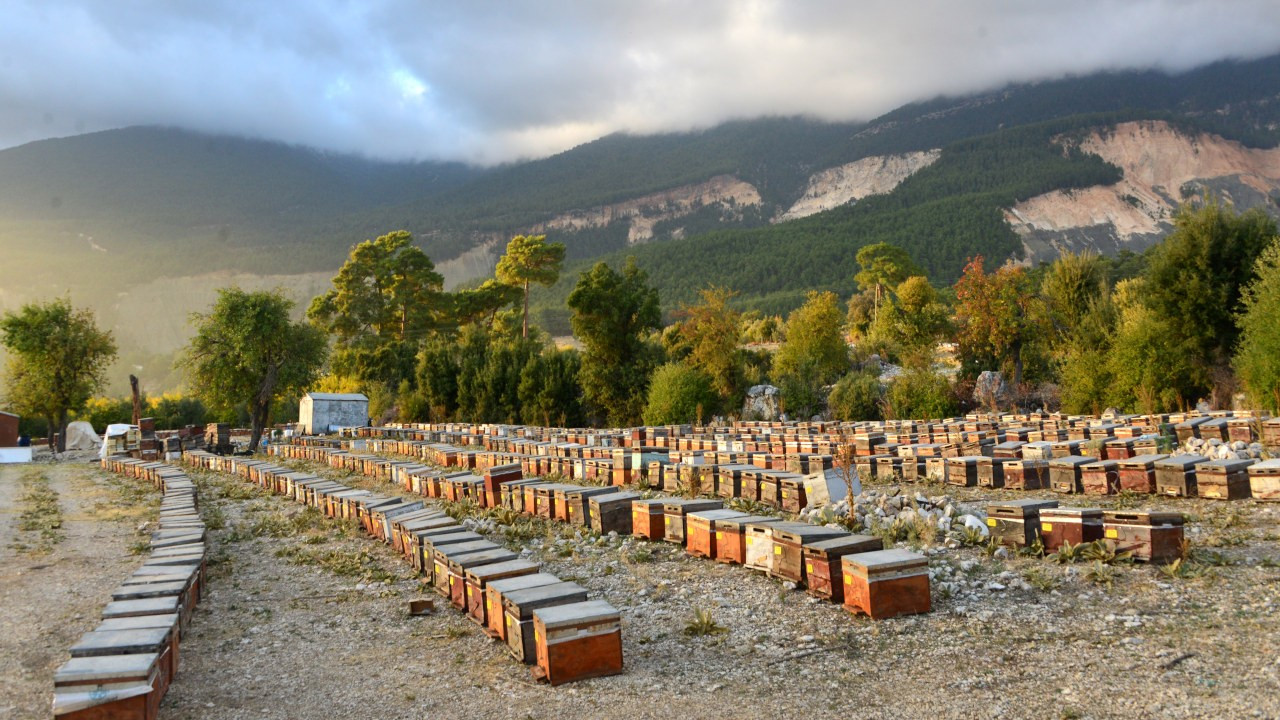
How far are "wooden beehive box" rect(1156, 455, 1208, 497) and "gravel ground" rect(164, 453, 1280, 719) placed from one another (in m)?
2.07

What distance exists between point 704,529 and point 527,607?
11.4 ft

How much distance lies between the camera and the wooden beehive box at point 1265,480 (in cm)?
1106

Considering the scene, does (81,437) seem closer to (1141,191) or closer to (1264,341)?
(1264,341)

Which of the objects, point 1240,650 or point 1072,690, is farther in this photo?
point 1240,650

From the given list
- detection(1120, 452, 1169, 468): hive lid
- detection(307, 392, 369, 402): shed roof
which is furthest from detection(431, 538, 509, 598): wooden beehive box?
detection(307, 392, 369, 402): shed roof

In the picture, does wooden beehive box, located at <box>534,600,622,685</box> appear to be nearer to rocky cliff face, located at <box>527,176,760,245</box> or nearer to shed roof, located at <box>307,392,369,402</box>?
shed roof, located at <box>307,392,369,402</box>

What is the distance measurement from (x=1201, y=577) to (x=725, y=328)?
29.3 m

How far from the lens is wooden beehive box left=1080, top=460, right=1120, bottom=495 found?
41.2 feet

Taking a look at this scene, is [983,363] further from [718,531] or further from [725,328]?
[718,531]

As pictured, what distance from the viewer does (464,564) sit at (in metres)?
8.20

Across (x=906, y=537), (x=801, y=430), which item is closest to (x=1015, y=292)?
(x=801, y=430)

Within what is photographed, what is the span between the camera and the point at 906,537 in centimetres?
970

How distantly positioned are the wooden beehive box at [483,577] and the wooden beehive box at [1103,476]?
9397 millimetres

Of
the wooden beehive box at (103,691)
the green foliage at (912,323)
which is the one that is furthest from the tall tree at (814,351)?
the wooden beehive box at (103,691)
